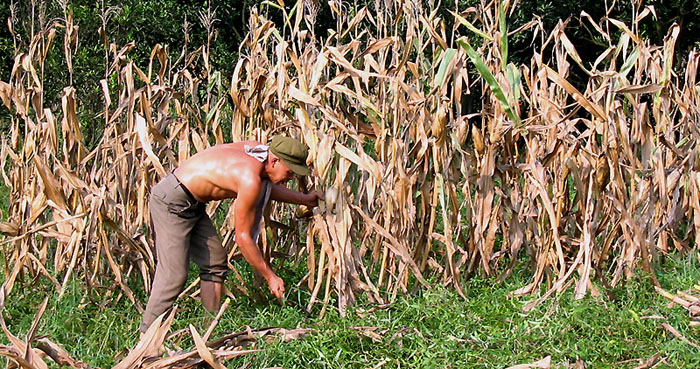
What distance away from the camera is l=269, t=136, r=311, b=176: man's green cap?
161 inches

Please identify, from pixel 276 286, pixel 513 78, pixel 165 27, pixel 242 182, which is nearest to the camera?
pixel 242 182

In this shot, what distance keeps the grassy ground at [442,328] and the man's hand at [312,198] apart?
1.94ft

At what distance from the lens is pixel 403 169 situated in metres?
4.46

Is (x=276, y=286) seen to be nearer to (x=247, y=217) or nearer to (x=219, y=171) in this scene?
(x=247, y=217)

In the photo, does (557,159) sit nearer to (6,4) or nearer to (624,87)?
(624,87)

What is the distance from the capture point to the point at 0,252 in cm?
522

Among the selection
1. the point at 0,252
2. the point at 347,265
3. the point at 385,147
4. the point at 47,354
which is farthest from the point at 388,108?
the point at 0,252

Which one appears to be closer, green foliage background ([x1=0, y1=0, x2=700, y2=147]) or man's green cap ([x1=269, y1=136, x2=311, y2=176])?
man's green cap ([x1=269, y1=136, x2=311, y2=176])

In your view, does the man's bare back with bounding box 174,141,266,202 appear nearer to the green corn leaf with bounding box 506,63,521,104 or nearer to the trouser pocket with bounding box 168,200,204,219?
the trouser pocket with bounding box 168,200,204,219

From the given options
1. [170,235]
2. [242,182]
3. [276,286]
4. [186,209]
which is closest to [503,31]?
[242,182]

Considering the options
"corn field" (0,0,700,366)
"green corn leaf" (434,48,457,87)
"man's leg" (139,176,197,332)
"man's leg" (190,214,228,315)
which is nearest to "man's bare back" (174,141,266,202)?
"man's leg" (139,176,197,332)

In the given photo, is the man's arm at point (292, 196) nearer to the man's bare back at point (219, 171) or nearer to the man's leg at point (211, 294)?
the man's bare back at point (219, 171)

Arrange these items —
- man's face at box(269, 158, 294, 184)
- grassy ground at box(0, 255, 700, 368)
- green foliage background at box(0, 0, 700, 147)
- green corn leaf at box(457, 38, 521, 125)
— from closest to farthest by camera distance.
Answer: grassy ground at box(0, 255, 700, 368) < green corn leaf at box(457, 38, 521, 125) < man's face at box(269, 158, 294, 184) < green foliage background at box(0, 0, 700, 147)

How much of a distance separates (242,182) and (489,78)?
132cm
